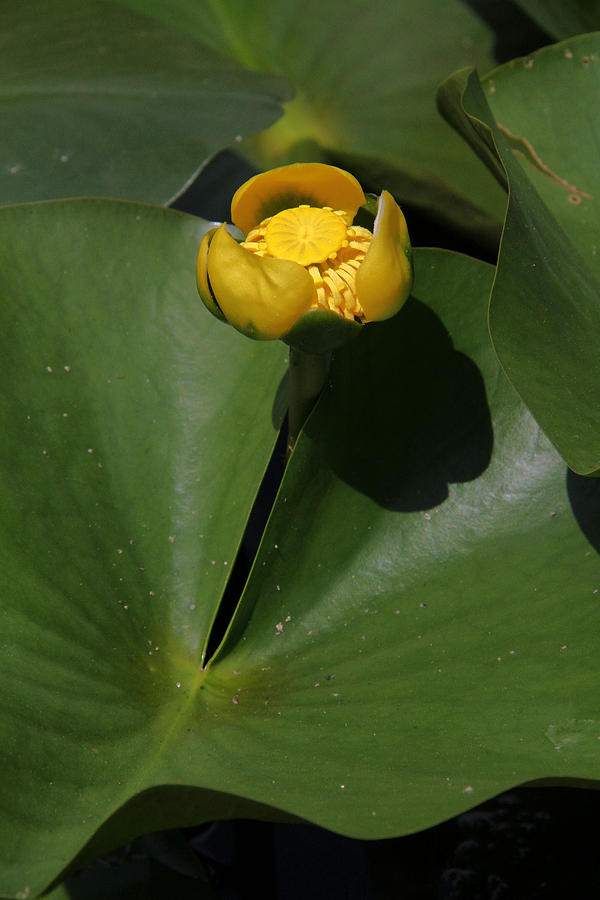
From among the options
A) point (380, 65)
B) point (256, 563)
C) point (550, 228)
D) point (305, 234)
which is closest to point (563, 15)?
point (380, 65)

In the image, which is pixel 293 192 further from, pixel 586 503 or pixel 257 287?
pixel 586 503

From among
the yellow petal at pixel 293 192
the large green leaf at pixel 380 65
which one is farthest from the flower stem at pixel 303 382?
the large green leaf at pixel 380 65

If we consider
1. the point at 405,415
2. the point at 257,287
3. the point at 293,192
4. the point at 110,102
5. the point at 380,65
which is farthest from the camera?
the point at 380,65

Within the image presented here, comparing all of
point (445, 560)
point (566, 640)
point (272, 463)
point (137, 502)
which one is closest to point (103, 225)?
point (137, 502)

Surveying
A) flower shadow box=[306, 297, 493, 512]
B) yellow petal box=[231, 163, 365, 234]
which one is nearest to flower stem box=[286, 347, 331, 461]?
flower shadow box=[306, 297, 493, 512]

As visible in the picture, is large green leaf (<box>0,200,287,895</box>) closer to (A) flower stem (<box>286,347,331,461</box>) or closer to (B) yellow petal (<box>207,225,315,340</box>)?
(A) flower stem (<box>286,347,331,461</box>)

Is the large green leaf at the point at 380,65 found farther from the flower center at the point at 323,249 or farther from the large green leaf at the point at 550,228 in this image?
the flower center at the point at 323,249
